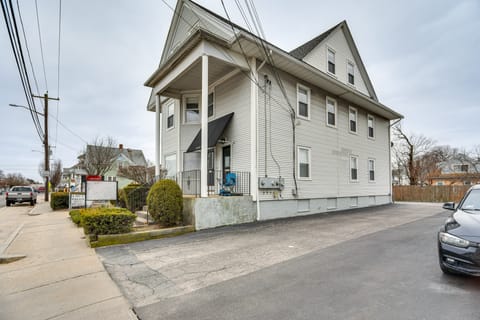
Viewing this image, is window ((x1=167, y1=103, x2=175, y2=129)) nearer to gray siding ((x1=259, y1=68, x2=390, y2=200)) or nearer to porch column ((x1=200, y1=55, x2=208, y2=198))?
porch column ((x1=200, y1=55, x2=208, y2=198))

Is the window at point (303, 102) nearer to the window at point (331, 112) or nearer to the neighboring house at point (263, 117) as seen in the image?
the neighboring house at point (263, 117)

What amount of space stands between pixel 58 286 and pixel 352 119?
15.2 metres

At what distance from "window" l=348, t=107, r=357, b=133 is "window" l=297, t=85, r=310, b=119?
405 cm

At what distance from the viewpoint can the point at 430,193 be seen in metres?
21.0

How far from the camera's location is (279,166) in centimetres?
1055

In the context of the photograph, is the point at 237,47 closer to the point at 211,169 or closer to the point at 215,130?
the point at 215,130

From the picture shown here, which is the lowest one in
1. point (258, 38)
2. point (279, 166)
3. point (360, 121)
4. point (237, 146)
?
point (279, 166)

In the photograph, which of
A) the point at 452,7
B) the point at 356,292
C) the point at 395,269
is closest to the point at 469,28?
the point at 452,7

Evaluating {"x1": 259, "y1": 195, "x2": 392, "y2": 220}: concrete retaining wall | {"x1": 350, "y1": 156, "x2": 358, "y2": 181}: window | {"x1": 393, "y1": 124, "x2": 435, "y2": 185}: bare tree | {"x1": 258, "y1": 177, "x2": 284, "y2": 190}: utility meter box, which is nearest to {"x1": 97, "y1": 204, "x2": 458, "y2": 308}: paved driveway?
{"x1": 259, "y1": 195, "x2": 392, "y2": 220}: concrete retaining wall

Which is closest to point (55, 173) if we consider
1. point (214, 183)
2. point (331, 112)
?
point (214, 183)

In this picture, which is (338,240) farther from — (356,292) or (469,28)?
(469,28)

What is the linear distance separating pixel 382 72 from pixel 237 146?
15.6m

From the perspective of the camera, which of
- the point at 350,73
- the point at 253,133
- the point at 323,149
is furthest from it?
the point at 350,73

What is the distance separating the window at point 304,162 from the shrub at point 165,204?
18.8 ft
